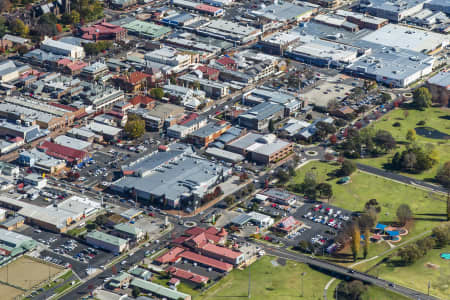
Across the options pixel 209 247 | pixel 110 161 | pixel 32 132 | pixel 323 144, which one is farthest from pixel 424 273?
pixel 32 132

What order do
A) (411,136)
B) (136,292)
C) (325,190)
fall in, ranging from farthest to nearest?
(411,136) < (325,190) < (136,292)

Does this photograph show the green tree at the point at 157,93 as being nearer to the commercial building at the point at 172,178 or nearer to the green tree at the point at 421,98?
the commercial building at the point at 172,178

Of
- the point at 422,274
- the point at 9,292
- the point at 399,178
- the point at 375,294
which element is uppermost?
the point at 399,178

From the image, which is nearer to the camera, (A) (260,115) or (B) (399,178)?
(B) (399,178)

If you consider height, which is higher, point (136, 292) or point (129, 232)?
point (129, 232)

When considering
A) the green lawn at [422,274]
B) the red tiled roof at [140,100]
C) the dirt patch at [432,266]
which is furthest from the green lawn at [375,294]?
the red tiled roof at [140,100]

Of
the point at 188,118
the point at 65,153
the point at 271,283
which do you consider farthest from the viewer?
the point at 188,118

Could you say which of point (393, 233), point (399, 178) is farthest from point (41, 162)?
point (399, 178)

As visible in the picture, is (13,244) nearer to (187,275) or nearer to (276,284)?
(187,275)
